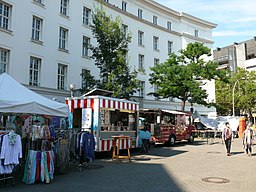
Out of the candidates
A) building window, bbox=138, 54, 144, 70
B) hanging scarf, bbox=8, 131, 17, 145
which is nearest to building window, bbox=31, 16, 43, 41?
building window, bbox=138, 54, 144, 70

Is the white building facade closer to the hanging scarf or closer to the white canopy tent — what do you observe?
the white canopy tent

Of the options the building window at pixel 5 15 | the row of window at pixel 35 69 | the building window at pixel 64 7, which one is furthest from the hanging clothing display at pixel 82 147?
the building window at pixel 64 7

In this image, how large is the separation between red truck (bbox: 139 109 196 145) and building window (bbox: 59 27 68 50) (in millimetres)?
10391

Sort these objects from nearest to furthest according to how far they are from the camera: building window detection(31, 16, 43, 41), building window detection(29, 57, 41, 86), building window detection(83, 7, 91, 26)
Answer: building window detection(29, 57, 41, 86) < building window detection(31, 16, 43, 41) < building window detection(83, 7, 91, 26)

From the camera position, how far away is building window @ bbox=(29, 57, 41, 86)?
2325 cm

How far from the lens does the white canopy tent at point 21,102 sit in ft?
28.8

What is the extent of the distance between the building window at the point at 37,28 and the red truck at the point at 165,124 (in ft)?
36.1

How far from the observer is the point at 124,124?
16.4 m

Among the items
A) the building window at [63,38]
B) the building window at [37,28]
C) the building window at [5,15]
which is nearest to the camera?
the building window at [5,15]

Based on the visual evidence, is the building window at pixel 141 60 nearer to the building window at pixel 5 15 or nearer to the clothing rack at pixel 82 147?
the building window at pixel 5 15

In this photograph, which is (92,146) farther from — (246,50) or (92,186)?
(246,50)

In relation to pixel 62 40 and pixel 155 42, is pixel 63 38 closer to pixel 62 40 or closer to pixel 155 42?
pixel 62 40

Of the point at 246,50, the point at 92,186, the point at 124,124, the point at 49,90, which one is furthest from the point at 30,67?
the point at 246,50

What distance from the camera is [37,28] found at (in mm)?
24031
